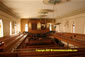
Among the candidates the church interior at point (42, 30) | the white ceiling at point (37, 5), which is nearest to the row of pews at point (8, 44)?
the church interior at point (42, 30)

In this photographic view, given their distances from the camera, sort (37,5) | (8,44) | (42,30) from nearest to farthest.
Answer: (8,44)
(37,5)
(42,30)

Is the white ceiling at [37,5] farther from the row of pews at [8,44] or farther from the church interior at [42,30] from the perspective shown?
the row of pews at [8,44]

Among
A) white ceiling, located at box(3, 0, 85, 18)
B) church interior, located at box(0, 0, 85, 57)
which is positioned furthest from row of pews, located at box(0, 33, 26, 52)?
white ceiling, located at box(3, 0, 85, 18)

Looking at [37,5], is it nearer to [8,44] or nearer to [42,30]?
[8,44]

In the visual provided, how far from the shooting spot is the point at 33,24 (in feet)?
41.8

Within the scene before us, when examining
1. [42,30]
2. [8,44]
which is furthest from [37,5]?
[42,30]

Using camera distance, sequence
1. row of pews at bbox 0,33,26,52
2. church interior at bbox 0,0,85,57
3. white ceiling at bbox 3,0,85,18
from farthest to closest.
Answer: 1. white ceiling at bbox 3,0,85,18
2. row of pews at bbox 0,33,26,52
3. church interior at bbox 0,0,85,57

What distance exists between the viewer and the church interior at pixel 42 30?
240 centimetres

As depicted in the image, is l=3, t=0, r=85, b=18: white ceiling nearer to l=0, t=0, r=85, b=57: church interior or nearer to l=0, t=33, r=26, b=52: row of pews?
l=0, t=0, r=85, b=57: church interior

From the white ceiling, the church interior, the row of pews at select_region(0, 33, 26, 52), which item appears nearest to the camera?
the church interior

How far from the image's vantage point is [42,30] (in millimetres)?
12391

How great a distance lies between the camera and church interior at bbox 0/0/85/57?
7.88 feet

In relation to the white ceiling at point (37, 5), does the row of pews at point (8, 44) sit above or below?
below

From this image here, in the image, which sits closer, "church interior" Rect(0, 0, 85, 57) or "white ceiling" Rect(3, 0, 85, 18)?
"church interior" Rect(0, 0, 85, 57)
